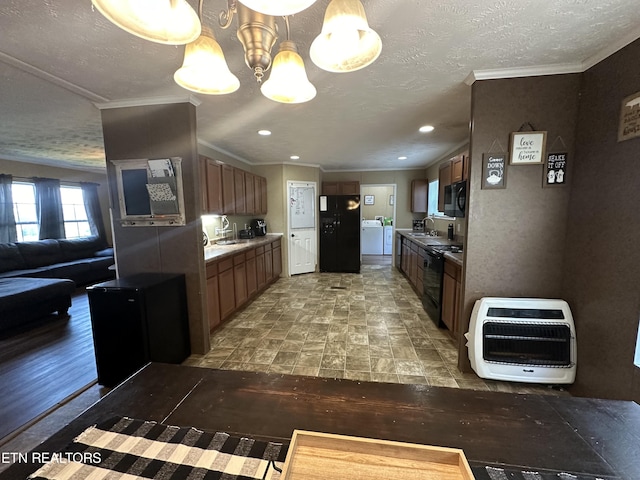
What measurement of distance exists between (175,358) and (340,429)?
2.20 meters

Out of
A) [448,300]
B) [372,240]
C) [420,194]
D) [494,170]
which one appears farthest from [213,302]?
[372,240]

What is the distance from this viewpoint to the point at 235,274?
348 cm

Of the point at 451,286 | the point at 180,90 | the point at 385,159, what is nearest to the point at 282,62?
the point at 180,90

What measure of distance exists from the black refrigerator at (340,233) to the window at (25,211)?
5581mm

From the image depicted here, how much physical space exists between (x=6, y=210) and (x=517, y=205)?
743 centimetres

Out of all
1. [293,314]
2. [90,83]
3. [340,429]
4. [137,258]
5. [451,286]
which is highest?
[90,83]

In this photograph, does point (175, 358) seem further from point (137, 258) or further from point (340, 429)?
point (340, 429)

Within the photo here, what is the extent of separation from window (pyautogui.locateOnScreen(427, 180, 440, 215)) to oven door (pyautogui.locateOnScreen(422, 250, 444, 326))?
212 centimetres

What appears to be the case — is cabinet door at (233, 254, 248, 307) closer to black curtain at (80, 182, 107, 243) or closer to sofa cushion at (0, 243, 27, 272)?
sofa cushion at (0, 243, 27, 272)

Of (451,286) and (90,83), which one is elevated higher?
(90,83)

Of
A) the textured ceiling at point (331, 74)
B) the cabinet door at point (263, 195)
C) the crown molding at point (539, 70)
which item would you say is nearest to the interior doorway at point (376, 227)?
the cabinet door at point (263, 195)

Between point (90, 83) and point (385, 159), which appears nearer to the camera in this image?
point (90, 83)

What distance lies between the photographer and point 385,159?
514cm

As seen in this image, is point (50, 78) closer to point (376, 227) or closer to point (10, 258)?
point (10, 258)
